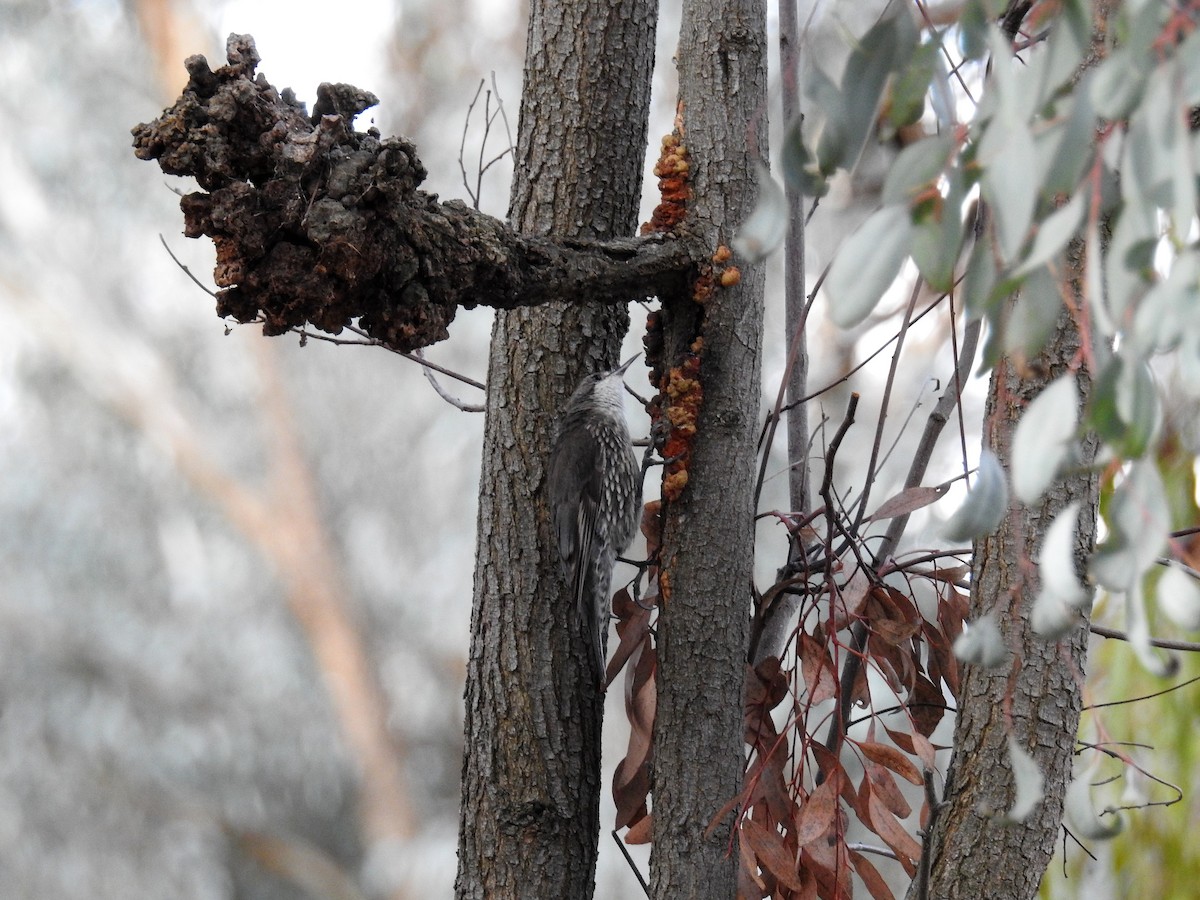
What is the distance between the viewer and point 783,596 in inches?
61.2

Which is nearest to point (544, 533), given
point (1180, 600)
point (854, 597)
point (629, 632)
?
point (629, 632)

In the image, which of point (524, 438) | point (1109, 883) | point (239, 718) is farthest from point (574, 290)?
point (239, 718)

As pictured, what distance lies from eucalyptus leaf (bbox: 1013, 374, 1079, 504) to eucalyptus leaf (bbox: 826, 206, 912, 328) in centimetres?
9

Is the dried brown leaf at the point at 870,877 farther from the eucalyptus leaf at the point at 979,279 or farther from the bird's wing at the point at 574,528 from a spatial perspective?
the eucalyptus leaf at the point at 979,279

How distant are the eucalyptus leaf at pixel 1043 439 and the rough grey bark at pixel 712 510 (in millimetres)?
803

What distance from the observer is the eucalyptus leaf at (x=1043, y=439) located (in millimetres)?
463

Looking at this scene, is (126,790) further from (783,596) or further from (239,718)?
(783,596)

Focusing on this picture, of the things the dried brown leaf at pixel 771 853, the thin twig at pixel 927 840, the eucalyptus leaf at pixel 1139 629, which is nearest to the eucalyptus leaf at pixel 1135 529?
the eucalyptus leaf at pixel 1139 629

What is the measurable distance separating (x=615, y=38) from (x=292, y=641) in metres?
2.21

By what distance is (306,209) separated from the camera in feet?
3.07

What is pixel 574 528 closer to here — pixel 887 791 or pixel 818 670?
pixel 818 670

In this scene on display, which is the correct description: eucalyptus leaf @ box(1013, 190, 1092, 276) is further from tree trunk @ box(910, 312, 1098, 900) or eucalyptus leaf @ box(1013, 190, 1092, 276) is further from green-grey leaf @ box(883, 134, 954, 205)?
tree trunk @ box(910, 312, 1098, 900)

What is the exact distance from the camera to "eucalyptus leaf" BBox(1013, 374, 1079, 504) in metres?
0.46

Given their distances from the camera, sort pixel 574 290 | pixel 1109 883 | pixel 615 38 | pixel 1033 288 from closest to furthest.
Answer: pixel 1033 288
pixel 574 290
pixel 615 38
pixel 1109 883
